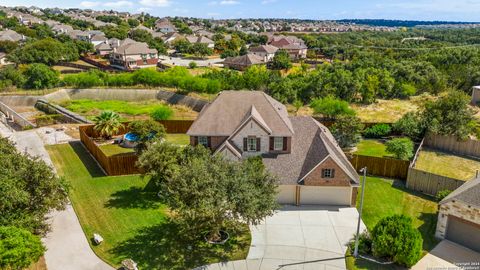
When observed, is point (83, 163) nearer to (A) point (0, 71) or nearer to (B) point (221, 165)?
(B) point (221, 165)

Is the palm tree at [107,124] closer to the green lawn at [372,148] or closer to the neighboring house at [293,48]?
the green lawn at [372,148]

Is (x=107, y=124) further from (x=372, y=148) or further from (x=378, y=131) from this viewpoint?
(x=378, y=131)

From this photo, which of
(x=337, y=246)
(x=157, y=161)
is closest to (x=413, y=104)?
(x=337, y=246)

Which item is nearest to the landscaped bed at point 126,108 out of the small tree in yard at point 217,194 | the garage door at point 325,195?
the garage door at point 325,195

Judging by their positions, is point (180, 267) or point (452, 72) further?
point (452, 72)

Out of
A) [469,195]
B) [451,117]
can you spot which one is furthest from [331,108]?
[469,195]

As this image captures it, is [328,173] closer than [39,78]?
Yes
